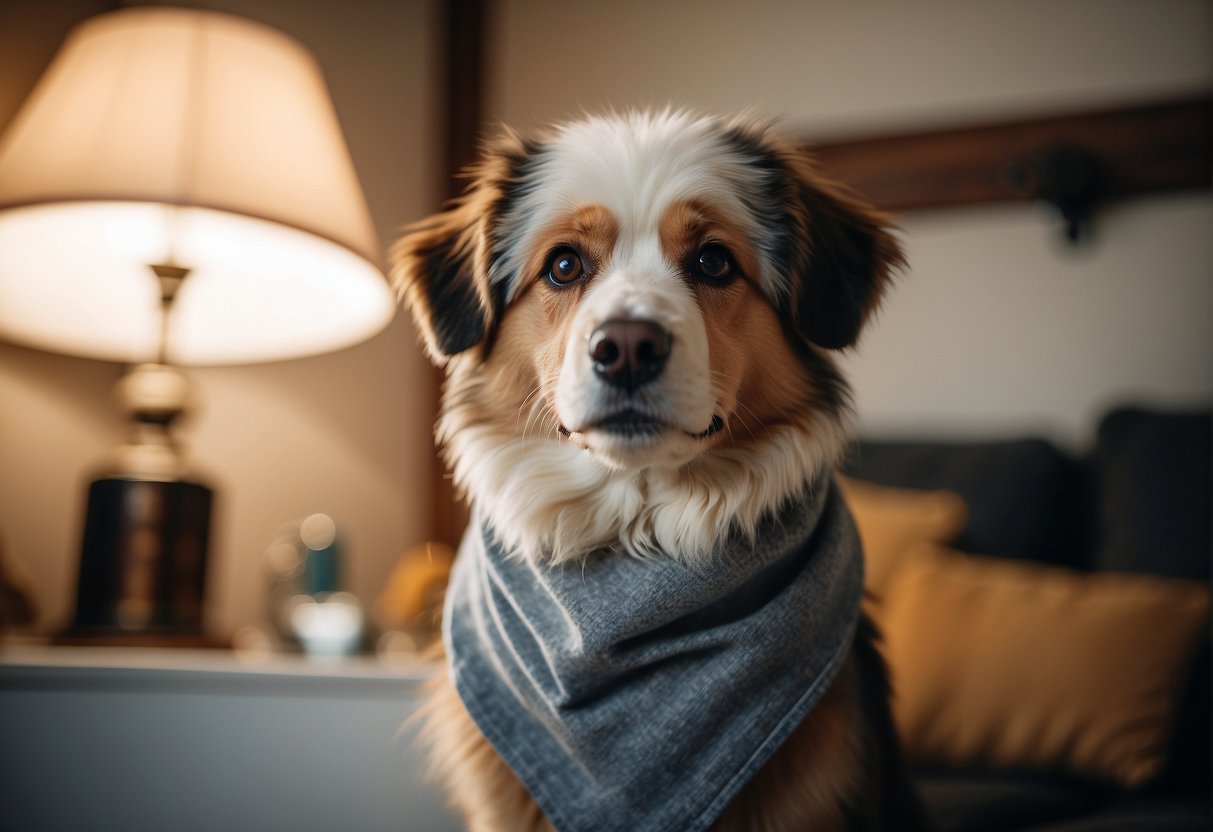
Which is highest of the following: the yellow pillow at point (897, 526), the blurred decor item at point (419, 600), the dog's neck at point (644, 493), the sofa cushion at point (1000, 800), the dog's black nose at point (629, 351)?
the dog's black nose at point (629, 351)

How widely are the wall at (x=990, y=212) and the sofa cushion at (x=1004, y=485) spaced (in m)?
0.25

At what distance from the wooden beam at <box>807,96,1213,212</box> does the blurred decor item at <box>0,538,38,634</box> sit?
2009mm

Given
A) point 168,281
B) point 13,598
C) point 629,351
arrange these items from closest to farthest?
point 629,351, point 168,281, point 13,598

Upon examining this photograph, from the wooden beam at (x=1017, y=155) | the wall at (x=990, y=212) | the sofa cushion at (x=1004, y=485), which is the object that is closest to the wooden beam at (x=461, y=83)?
the wall at (x=990, y=212)

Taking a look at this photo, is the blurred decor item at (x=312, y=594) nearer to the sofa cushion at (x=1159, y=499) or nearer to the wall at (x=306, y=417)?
the wall at (x=306, y=417)

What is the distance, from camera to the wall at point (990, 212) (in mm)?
2508

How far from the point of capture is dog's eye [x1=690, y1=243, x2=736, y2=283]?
A: 3.90 ft

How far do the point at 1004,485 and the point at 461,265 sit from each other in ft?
4.79

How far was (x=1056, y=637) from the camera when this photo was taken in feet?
5.85

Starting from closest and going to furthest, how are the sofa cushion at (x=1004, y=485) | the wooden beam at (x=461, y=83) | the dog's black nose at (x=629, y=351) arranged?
the dog's black nose at (x=629, y=351) < the sofa cushion at (x=1004, y=485) < the wooden beam at (x=461, y=83)

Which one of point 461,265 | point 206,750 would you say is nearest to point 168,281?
point 461,265

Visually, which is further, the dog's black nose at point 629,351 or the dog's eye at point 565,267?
the dog's eye at point 565,267

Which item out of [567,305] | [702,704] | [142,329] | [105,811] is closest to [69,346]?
[142,329]

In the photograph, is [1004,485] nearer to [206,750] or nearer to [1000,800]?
Result: [1000,800]
